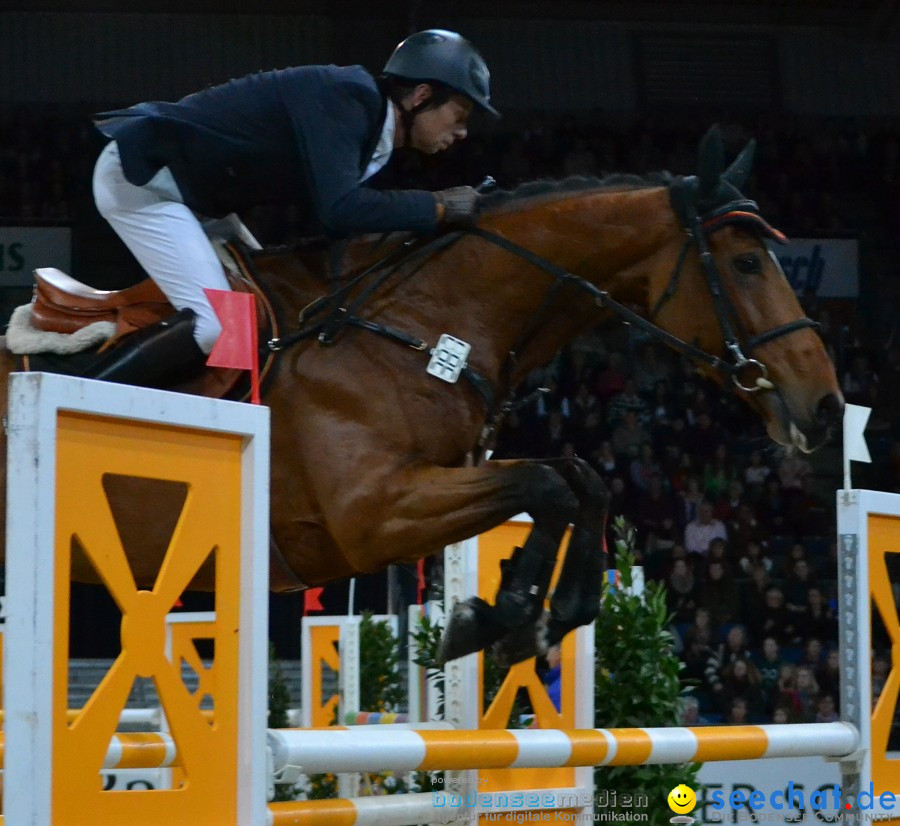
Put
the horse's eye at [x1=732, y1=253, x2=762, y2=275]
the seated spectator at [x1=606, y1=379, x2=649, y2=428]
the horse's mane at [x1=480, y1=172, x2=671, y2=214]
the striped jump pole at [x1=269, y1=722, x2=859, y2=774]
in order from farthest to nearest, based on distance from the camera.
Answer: the seated spectator at [x1=606, y1=379, x2=649, y2=428]
the horse's mane at [x1=480, y1=172, x2=671, y2=214]
the horse's eye at [x1=732, y1=253, x2=762, y2=275]
the striped jump pole at [x1=269, y1=722, x2=859, y2=774]

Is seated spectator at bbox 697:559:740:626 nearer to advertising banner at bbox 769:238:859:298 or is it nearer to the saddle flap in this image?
advertising banner at bbox 769:238:859:298

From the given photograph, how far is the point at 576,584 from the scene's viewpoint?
312cm

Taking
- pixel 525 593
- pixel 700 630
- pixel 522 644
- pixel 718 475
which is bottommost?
pixel 700 630

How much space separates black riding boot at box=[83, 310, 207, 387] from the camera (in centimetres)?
298

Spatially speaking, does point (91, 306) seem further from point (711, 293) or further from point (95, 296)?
point (711, 293)

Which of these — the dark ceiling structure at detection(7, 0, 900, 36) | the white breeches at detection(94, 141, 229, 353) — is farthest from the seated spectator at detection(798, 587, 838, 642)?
the white breeches at detection(94, 141, 229, 353)

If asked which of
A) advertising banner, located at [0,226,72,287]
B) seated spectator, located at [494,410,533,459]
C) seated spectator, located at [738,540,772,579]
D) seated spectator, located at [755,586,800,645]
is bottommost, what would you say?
seated spectator, located at [755,586,800,645]

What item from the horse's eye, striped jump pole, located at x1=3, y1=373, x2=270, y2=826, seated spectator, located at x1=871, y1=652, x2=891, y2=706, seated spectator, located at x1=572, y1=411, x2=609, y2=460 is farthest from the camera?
seated spectator, located at x1=572, y1=411, x2=609, y2=460

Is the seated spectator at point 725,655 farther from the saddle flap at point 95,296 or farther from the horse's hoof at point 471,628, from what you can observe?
the saddle flap at point 95,296

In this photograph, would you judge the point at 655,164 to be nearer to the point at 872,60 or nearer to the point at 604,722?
the point at 872,60

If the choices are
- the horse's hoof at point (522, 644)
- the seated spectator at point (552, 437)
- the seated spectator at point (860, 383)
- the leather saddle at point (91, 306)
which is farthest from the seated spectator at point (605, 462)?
the leather saddle at point (91, 306)

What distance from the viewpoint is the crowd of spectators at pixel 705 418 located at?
9.04 meters

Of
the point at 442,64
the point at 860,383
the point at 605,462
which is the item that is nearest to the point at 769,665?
the point at 605,462

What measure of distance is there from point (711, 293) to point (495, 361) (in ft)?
1.68
